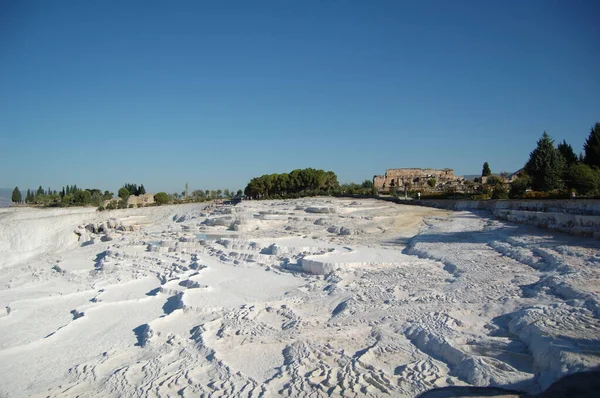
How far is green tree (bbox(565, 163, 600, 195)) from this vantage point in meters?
15.5

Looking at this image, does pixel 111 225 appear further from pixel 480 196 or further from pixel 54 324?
pixel 480 196

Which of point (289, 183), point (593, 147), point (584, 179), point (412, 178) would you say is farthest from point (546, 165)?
point (289, 183)

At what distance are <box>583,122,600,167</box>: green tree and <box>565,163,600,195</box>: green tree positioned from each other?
3846 mm

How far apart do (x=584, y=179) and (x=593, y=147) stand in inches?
225

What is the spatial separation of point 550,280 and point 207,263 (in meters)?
6.95

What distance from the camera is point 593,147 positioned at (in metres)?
20.1

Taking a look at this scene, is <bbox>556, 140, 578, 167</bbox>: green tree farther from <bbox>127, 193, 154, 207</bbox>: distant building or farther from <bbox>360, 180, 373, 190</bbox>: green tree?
<bbox>127, 193, 154, 207</bbox>: distant building

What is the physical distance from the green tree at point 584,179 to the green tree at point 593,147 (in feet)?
12.6

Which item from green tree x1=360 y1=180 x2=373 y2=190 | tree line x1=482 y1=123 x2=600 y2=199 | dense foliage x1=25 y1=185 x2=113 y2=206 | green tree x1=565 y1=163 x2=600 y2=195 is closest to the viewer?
green tree x1=565 y1=163 x2=600 y2=195

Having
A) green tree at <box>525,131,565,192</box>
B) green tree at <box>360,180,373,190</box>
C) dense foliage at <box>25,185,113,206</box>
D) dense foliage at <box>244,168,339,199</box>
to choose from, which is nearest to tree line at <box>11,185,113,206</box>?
dense foliage at <box>25,185,113,206</box>

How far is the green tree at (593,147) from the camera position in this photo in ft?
64.5

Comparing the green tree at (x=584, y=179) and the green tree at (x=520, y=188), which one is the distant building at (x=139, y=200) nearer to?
the green tree at (x=520, y=188)

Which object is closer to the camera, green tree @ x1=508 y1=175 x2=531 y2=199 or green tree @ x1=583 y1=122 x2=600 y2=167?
green tree @ x1=583 y1=122 x2=600 y2=167

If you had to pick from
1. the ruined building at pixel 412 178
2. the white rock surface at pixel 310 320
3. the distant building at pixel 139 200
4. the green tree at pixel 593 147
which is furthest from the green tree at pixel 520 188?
the distant building at pixel 139 200
